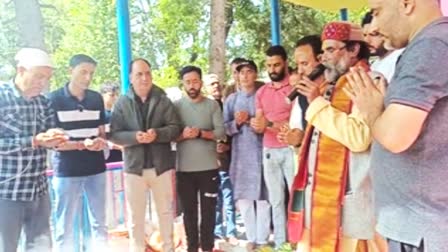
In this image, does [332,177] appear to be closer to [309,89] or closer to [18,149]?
[309,89]

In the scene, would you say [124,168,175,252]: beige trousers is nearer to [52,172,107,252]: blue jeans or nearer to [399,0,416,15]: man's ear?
[52,172,107,252]: blue jeans

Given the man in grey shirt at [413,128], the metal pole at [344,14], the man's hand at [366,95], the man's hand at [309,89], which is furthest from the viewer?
the metal pole at [344,14]

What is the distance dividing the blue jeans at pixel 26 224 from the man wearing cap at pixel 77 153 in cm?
42

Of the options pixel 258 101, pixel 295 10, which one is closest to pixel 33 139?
pixel 258 101

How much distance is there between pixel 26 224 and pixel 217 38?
5.86 meters

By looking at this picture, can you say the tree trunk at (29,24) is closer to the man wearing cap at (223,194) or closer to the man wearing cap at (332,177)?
the man wearing cap at (223,194)

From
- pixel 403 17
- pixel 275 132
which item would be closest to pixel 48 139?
pixel 275 132

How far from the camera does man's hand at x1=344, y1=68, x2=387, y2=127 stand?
1.40 meters

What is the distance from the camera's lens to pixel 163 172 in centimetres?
373

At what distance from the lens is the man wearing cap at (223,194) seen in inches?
174

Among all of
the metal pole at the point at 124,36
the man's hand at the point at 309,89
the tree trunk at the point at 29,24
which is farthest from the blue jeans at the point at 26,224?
the tree trunk at the point at 29,24

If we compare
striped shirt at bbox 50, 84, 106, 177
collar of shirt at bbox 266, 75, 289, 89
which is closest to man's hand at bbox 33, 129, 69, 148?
striped shirt at bbox 50, 84, 106, 177

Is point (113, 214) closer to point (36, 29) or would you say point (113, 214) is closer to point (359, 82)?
point (36, 29)

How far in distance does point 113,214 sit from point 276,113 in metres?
1.51
